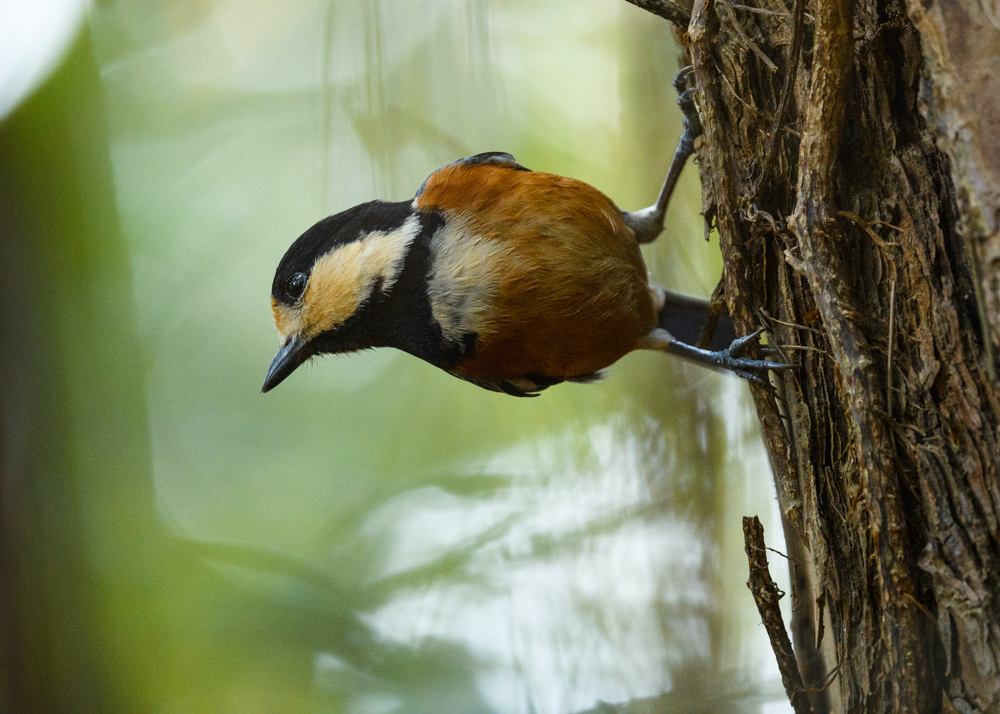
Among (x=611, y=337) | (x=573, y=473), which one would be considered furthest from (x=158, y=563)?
(x=611, y=337)

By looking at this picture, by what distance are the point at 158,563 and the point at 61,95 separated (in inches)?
41.4

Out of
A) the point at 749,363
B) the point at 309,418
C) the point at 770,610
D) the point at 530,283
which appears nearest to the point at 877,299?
the point at 749,363

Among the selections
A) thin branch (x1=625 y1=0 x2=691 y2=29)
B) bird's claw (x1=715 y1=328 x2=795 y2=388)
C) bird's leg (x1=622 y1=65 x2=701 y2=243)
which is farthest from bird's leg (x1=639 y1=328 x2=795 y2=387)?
thin branch (x1=625 y1=0 x2=691 y2=29)

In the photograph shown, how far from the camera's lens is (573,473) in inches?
57.2

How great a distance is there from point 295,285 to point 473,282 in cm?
30

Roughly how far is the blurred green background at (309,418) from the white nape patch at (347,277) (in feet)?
1.20

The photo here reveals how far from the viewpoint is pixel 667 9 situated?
3.09 ft

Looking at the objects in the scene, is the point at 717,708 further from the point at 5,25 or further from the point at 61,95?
the point at 5,25

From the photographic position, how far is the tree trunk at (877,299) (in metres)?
0.57

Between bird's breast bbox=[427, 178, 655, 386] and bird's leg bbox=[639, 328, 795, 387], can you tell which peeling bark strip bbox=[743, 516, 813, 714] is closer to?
bird's leg bbox=[639, 328, 795, 387]

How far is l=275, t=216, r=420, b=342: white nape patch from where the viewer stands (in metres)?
1.07

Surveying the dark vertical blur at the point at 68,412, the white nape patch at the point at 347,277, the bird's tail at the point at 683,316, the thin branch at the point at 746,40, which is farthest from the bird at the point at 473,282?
the dark vertical blur at the point at 68,412

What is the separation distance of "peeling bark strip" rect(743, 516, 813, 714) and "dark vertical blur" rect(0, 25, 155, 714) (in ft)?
4.26

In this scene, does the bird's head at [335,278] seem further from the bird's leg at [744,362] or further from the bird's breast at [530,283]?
the bird's leg at [744,362]
